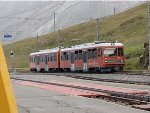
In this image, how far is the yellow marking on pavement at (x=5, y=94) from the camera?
3.32 metres

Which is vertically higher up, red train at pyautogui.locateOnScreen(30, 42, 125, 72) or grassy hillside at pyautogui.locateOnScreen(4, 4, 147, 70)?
grassy hillside at pyautogui.locateOnScreen(4, 4, 147, 70)

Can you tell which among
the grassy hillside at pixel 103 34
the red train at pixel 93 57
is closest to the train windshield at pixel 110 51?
the red train at pixel 93 57

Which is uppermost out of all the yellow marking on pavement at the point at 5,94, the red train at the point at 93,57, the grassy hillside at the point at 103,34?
the grassy hillside at the point at 103,34

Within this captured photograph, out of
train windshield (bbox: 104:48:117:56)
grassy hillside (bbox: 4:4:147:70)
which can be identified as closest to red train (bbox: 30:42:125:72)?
train windshield (bbox: 104:48:117:56)

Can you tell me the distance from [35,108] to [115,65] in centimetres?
3298

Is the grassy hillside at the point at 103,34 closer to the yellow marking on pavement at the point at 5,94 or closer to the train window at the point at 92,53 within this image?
the train window at the point at 92,53

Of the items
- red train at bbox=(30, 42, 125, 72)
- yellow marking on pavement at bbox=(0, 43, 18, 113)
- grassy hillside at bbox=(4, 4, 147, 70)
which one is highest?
grassy hillside at bbox=(4, 4, 147, 70)

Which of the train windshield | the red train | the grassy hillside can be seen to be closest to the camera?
the red train

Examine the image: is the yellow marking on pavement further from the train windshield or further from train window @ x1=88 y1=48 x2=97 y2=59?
train window @ x1=88 y1=48 x2=97 y2=59

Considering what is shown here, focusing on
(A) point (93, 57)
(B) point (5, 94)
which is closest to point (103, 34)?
(A) point (93, 57)

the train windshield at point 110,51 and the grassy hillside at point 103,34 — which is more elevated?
the grassy hillside at point 103,34

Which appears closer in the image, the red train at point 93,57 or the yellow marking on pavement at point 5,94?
the yellow marking on pavement at point 5,94

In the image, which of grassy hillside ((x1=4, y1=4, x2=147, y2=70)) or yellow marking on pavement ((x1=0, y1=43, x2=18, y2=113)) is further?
grassy hillside ((x1=4, y1=4, x2=147, y2=70))

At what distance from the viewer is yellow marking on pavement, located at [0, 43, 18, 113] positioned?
3322 mm
